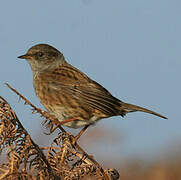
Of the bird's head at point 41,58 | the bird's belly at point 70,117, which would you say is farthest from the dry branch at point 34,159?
the bird's head at point 41,58

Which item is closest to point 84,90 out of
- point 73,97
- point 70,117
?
point 73,97

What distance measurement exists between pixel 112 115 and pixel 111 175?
217 centimetres

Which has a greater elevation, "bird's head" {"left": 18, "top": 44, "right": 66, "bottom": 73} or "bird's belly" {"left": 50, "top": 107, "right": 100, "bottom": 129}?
"bird's head" {"left": 18, "top": 44, "right": 66, "bottom": 73}

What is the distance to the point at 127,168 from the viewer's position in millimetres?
9883

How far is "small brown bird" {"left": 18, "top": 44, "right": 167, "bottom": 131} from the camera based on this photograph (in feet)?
18.5

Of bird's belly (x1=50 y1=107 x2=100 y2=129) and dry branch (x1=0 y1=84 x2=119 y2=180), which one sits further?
bird's belly (x1=50 y1=107 x2=100 y2=129)

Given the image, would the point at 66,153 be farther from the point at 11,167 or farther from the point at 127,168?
the point at 127,168

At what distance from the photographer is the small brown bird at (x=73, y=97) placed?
18.5 ft

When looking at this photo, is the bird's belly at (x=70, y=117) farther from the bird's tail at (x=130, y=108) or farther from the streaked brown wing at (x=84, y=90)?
the bird's tail at (x=130, y=108)

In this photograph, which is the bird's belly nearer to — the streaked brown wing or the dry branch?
the streaked brown wing

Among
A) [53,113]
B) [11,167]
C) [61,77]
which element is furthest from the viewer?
[61,77]

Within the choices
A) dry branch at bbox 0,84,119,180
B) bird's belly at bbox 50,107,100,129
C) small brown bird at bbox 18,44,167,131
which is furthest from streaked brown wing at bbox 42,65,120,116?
dry branch at bbox 0,84,119,180

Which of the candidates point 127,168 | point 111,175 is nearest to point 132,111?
point 111,175

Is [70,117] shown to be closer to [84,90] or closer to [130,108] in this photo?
[84,90]
